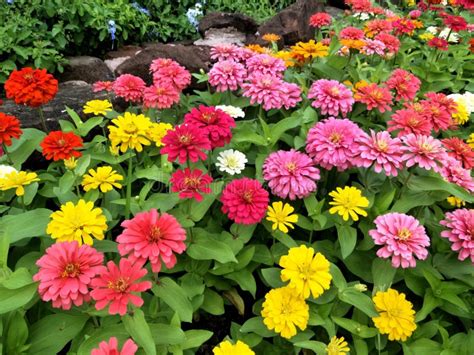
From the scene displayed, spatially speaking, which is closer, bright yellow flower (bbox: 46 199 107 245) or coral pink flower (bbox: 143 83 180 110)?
bright yellow flower (bbox: 46 199 107 245)

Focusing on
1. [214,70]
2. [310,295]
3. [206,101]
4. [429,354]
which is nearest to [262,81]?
[214,70]

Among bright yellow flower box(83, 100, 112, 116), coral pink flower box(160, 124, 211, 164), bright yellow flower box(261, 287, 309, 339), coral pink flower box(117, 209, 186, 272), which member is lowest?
bright yellow flower box(261, 287, 309, 339)

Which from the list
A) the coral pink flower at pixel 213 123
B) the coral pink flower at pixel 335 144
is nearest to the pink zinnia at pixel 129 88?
the coral pink flower at pixel 213 123

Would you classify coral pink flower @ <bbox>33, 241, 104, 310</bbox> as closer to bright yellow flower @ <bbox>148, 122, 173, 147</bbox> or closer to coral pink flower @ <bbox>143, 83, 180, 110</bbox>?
bright yellow flower @ <bbox>148, 122, 173, 147</bbox>

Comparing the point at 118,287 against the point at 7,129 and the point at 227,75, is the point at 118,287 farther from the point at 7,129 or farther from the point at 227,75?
the point at 227,75

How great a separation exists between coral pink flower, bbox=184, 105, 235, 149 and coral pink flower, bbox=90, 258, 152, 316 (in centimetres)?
53

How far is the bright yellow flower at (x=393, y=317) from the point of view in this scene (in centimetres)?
128

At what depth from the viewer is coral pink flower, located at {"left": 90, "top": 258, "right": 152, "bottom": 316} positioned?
975mm

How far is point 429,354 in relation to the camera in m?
1.35

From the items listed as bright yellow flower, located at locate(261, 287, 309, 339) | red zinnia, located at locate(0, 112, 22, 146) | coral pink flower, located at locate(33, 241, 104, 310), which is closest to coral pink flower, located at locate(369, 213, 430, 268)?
bright yellow flower, located at locate(261, 287, 309, 339)

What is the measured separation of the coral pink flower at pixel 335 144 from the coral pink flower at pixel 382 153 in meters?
0.04

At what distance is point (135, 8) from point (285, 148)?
8.32 feet

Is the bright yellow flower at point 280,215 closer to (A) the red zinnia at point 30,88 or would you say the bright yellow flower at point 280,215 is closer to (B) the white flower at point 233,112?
(B) the white flower at point 233,112

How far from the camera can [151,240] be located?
1.07 meters
